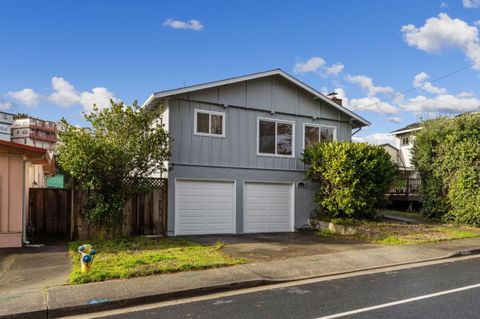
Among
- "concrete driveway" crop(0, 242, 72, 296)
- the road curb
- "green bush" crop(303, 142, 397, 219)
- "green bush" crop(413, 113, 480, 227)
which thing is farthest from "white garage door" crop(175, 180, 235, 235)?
"green bush" crop(413, 113, 480, 227)

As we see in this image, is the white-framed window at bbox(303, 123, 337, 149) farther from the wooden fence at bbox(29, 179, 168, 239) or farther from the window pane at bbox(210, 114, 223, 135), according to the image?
the wooden fence at bbox(29, 179, 168, 239)

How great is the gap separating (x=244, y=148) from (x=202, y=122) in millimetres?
1928

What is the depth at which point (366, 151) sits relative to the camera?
14883mm

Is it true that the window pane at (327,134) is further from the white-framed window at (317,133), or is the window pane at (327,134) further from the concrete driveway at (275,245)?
the concrete driveway at (275,245)

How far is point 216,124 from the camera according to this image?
15.2 metres

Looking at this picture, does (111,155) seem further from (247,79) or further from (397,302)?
(397,302)

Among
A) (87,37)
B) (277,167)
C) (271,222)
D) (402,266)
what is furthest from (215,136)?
(402,266)

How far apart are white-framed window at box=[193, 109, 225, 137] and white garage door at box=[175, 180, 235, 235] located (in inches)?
71.1

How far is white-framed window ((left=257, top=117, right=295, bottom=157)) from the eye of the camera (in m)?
16.1

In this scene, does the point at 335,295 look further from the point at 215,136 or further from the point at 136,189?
the point at 215,136

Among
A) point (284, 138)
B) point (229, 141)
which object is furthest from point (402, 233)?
point (229, 141)

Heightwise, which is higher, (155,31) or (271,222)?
(155,31)

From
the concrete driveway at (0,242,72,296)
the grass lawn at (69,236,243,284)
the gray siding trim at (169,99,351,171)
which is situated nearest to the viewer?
the concrete driveway at (0,242,72,296)

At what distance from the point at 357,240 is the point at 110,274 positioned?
812 cm
